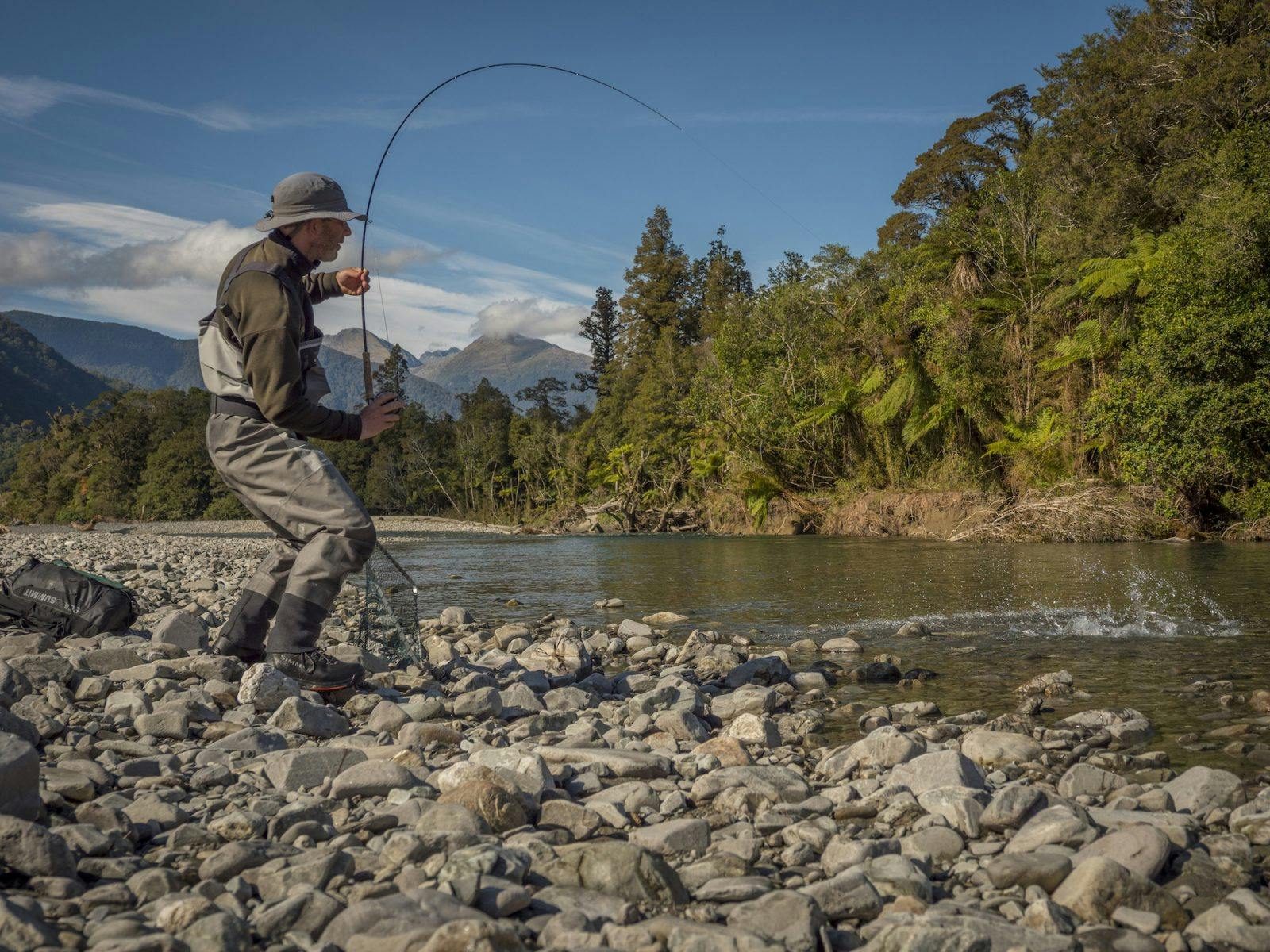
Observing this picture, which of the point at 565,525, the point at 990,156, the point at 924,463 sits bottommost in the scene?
the point at 565,525

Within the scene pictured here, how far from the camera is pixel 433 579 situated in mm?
11656

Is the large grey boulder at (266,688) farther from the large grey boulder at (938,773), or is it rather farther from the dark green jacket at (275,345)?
the large grey boulder at (938,773)

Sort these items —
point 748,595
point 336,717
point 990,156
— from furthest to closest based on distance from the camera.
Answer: point 990,156
point 748,595
point 336,717

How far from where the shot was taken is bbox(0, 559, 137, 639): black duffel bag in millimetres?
4758

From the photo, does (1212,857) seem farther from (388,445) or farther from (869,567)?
(388,445)

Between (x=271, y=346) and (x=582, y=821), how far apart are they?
6.74 ft

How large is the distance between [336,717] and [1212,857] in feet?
9.04

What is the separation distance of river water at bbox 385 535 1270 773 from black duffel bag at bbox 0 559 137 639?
317 centimetres

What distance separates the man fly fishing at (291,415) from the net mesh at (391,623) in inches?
39.9

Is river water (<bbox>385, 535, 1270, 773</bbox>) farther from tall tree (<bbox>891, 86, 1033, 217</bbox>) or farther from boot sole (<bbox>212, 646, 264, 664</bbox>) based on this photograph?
tall tree (<bbox>891, 86, 1033, 217</bbox>)

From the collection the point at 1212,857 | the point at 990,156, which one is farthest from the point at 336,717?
the point at 990,156

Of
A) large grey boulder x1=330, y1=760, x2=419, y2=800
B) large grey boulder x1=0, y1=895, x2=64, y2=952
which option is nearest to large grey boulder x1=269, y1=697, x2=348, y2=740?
large grey boulder x1=330, y1=760, x2=419, y2=800

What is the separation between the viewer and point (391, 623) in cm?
513

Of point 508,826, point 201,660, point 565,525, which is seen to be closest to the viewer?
point 508,826
